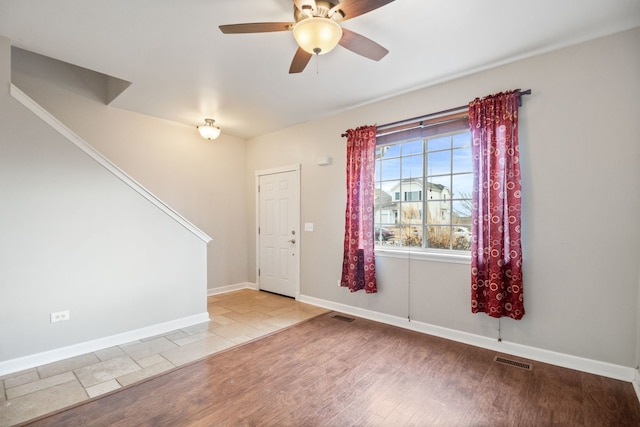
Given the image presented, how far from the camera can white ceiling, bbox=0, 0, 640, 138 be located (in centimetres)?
222

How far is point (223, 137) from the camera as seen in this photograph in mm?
5473

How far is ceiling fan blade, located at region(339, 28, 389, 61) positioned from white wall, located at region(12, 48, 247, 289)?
3565mm

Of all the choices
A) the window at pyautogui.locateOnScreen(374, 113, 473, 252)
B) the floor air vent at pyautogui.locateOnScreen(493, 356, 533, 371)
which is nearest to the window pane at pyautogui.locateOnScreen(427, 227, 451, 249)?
the window at pyautogui.locateOnScreen(374, 113, 473, 252)

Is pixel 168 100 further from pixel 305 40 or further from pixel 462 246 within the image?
pixel 462 246

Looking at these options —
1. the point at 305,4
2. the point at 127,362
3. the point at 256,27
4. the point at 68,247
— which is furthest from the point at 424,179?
the point at 68,247

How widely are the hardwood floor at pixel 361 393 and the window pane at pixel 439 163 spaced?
75.3 inches

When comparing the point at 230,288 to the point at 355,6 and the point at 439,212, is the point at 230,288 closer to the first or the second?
the point at 439,212

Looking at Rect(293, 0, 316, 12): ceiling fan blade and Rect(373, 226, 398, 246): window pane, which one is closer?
Rect(293, 0, 316, 12): ceiling fan blade

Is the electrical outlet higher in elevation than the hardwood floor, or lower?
higher

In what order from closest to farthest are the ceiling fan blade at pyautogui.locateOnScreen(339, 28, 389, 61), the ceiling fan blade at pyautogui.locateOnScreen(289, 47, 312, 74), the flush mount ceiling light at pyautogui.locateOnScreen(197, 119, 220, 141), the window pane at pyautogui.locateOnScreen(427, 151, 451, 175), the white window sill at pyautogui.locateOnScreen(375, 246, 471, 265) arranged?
the ceiling fan blade at pyautogui.locateOnScreen(339, 28, 389, 61), the ceiling fan blade at pyautogui.locateOnScreen(289, 47, 312, 74), the white window sill at pyautogui.locateOnScreen(375, 246, 471, 265), the window pane at pyautogui.locateOnScreen(427, 151, 451, 175), the flush mount ceiling light at pyautogui.locateOnScreen(197, 119, 220, 141)

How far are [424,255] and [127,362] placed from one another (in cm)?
321

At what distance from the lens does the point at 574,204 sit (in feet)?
8.69

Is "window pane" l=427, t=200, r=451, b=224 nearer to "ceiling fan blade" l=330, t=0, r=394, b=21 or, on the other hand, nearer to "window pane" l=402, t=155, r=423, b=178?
"window pane" l=402, t=155, r=423, b=178

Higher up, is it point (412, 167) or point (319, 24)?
point (319, 24)
